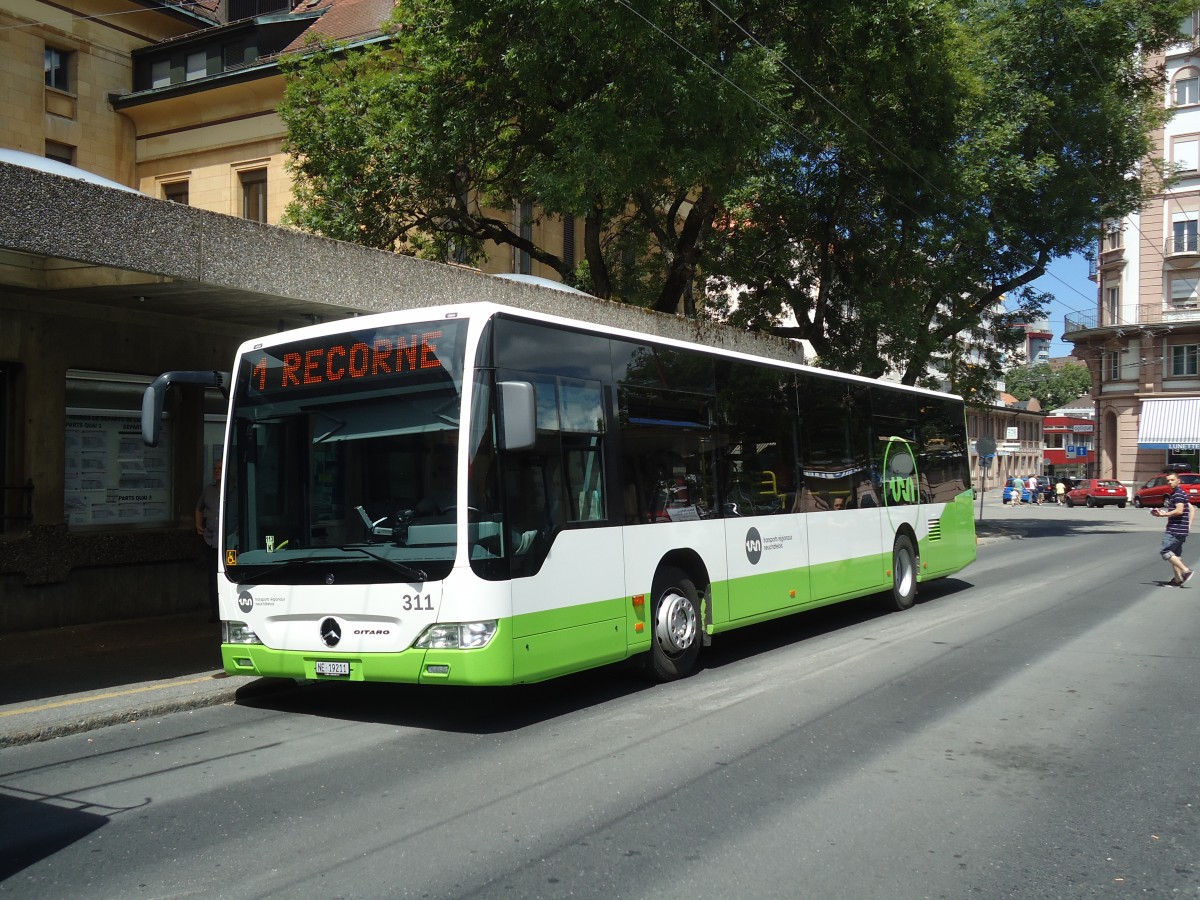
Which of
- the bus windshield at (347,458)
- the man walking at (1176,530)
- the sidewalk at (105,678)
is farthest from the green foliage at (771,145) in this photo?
the bus windshield at (347,458)

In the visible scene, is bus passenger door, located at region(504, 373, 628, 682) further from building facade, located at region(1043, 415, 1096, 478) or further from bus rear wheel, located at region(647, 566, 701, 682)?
building facade, located at region(1043, 415, 1096, 478)

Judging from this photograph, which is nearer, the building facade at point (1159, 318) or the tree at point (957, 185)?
the tree at point (957, 185)

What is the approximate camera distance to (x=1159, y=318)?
58812 millimetres

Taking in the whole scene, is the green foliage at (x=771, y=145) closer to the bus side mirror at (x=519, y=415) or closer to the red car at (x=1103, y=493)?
the bus side mirror at (x=519, y=415)

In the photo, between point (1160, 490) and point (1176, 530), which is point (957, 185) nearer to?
point (1176, 530)

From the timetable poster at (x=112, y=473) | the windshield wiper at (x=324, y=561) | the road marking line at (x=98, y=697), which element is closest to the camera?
the windshield wiper at (x=324, y=561)

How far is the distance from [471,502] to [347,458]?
42.2 inches

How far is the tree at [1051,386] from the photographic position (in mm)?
111312

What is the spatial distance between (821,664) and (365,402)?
496cm

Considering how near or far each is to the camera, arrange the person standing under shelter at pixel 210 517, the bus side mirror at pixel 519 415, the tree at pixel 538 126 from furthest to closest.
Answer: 1. the tree at pixel 538 126
2. the person standing under shelter at pixel 210 517
3. the bus side mirror at pixel 519 415

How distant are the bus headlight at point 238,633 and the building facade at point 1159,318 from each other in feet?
187

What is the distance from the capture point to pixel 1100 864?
474 centimetres

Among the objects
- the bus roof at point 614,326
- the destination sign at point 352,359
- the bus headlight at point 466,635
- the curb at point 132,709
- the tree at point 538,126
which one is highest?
the tree at point 538,126

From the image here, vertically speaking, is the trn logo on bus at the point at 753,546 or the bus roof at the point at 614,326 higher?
the bus roof at the point at 614,326
